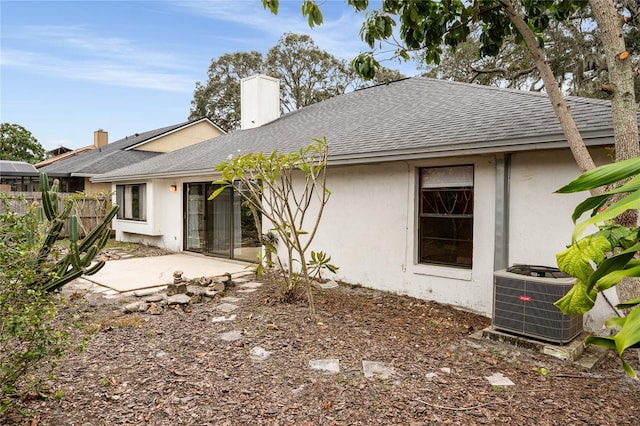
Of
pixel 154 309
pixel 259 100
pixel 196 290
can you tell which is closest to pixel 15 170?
pixel 259 100

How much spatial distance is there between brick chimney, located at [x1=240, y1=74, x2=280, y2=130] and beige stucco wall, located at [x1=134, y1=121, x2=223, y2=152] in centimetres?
946

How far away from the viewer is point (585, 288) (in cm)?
89

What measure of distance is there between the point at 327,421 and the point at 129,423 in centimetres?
143

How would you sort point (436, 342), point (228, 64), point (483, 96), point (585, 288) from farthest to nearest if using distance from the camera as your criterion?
point (228, 64)
point (483, 96)
point (436, 342)
point (585, 288)

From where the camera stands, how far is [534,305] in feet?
13.8

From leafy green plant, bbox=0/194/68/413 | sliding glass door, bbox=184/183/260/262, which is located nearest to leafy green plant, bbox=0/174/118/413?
leafy green plant, bbox=0/194/68/413

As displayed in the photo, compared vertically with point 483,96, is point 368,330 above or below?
below

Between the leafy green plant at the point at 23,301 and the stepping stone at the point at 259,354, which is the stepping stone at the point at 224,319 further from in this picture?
the leafy green plant at the point at 23,301

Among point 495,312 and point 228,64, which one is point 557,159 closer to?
point 495,312

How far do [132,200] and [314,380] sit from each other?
11.9 meters

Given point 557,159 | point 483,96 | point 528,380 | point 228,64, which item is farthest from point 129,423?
point 228,64

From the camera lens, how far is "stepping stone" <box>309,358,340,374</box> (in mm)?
3703

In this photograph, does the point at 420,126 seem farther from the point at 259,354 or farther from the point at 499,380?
the point at 259,354

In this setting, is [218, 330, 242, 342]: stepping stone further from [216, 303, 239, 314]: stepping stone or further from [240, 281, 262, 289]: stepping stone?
[240, 281, 262, 289]: stepping stone
